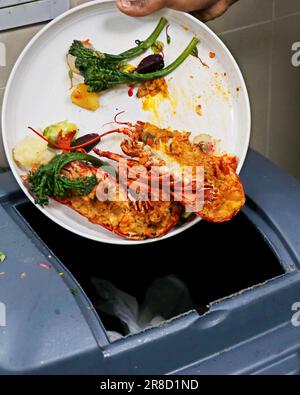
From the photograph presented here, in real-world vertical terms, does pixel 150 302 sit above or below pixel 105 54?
below

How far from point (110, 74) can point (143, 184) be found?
0.21 m

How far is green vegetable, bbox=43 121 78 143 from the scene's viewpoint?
120 centimetres

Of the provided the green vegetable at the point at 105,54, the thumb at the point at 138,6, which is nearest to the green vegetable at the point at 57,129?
the green vegetable at the point at 105,54

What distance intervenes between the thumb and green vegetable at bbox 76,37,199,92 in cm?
11

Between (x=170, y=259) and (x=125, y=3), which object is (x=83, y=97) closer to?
(x=125, y=3)

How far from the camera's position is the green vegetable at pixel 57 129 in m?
1.20

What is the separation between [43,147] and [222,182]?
33cm

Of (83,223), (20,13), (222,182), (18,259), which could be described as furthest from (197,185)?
(20,13)

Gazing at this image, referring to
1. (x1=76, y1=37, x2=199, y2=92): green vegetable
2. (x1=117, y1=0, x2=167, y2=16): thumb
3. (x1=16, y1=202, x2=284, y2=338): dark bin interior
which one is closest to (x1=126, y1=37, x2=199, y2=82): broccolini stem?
(x1=76, y1=37, x2=199, y2=92): green vegetable

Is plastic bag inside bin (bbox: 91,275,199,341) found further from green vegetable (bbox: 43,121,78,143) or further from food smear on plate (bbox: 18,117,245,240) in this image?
green vegetable (bbox: 43,121,78,143)

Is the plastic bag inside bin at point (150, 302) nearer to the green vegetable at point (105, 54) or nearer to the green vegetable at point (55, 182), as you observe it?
the green vegetable at point (55, 182)

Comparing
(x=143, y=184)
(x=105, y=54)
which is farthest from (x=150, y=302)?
(x=105, y=54)

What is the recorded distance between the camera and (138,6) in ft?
3.71

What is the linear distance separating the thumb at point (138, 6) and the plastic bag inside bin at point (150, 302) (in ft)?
1.68
